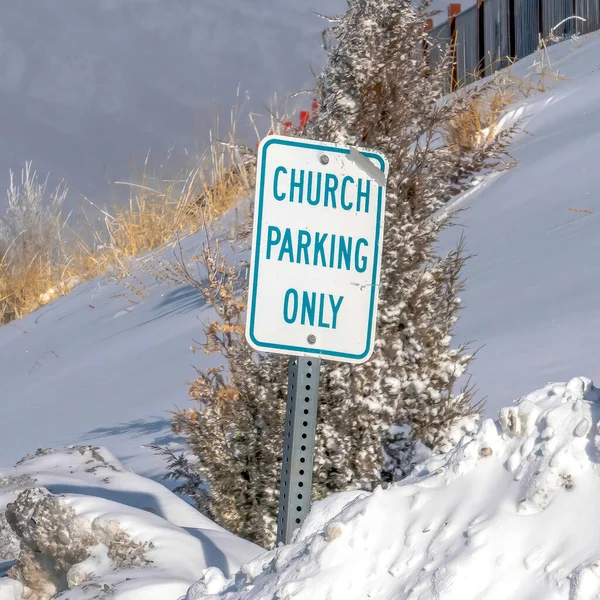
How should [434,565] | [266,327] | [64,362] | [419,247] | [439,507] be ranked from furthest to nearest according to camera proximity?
[64,362]
[419,247]
[266,327]
[439,507]
[434,565]

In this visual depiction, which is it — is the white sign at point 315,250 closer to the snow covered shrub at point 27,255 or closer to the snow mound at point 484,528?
the snow mound at point 484,528

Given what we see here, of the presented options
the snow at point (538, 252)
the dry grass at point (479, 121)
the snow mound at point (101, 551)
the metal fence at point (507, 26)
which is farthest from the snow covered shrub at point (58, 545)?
the metal fence at point (507, 26)

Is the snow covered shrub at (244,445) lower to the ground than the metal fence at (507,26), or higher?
lower

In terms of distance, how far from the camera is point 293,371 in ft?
9.89

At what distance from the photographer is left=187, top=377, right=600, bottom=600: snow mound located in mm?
1968

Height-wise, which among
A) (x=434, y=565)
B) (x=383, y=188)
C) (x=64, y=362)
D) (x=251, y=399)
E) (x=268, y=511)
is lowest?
(x=64, y=362)

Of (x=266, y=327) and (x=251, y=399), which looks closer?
(x=266, y=327)

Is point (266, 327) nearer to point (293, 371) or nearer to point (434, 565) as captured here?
point (293, 371)

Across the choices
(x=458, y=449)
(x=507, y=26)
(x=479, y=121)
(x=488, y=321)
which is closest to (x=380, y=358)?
(x=458, y=449)

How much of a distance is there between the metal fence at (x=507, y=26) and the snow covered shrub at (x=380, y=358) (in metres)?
9.98

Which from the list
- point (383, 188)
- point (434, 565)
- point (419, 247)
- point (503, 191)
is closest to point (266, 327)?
point (383, 188)

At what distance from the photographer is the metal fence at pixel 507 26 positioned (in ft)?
47.5

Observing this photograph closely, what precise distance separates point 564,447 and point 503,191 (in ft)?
21.8

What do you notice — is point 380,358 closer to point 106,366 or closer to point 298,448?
point 298,448
